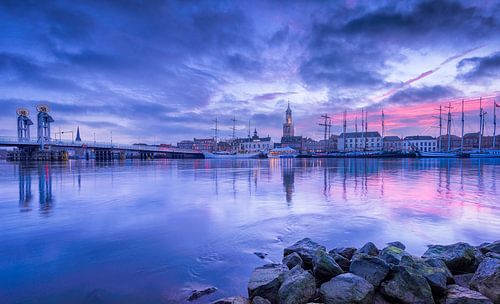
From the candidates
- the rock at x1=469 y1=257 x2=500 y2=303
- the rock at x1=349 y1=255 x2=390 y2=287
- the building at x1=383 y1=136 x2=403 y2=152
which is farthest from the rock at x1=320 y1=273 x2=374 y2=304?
the building at x1=383 y1=136 x2=403 y2=152

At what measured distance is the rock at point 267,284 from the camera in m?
4.28

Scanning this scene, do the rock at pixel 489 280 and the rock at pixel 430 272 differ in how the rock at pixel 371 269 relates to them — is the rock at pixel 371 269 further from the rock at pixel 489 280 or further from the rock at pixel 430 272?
the rock at pixel 489 280

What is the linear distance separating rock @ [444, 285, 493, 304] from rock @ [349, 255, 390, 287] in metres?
0.83

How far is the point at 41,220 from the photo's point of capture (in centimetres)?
877

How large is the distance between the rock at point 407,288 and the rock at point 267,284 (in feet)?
5.19

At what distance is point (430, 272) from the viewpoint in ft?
14.5

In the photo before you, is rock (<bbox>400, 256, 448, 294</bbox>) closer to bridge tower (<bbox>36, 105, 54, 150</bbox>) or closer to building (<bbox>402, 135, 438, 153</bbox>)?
bridge tower (<bbox>36, 105, 54, 150</bbox>)

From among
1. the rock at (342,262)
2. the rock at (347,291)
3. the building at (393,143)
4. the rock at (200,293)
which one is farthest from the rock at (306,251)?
the building at (393,143)

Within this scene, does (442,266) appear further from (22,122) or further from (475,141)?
(475,141)

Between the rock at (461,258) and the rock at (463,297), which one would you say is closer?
the rock at (463,297)

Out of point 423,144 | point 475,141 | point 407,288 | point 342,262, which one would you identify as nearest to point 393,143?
point 423,144

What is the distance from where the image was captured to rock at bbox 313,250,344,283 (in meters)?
4.72

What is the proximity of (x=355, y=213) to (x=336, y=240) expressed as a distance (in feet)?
10.5

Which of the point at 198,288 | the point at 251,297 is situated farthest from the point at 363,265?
the point at 198,288
